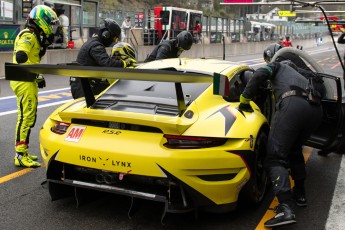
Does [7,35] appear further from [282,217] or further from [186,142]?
[282,217]

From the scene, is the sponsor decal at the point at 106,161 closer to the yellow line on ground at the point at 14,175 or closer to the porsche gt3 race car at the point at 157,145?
the porsche gt3 race car at the point at 157,145

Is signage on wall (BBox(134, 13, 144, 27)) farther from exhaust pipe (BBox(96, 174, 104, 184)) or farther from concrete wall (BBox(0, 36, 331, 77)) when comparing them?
exhaust pipe (BBox(96, 174, 104, 184))

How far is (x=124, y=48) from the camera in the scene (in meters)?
5.84

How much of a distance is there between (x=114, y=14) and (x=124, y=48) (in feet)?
62.8

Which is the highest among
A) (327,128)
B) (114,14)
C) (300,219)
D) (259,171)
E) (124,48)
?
(114,14)

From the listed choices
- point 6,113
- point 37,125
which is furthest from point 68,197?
point 6,113

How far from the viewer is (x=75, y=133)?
3.55 meters

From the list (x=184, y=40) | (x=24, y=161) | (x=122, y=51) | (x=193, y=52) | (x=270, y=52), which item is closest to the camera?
(x=24, y=161)

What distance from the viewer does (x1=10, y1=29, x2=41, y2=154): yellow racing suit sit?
4.77 meters

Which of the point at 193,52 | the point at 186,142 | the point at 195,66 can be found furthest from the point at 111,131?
the point at 193,52

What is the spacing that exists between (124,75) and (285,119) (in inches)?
57.8

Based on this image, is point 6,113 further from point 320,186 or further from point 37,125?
point 320,186

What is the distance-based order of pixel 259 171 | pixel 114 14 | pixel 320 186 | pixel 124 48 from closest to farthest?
pixel 259 171 < pixel 320 186 < pixel 124 48 < pixel 114 14

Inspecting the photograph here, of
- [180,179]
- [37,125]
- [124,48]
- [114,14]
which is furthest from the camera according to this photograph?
[114,14]
